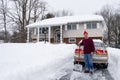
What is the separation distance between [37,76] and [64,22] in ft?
92.0

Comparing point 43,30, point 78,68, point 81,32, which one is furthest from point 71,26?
point 78,68

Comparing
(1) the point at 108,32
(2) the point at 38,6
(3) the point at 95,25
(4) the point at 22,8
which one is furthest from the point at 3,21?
(1) the point at 108,32

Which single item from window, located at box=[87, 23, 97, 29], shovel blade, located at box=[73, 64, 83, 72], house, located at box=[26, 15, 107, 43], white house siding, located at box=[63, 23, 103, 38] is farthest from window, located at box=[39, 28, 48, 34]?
shovel blade, located at box=[73, 64, 83, 72]

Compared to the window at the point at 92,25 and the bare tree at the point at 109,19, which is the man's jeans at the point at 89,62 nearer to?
the window at the point at 92,25

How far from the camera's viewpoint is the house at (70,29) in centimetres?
3472

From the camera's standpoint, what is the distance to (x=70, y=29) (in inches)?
1452

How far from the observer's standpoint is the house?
34.7m

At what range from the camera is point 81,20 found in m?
35.2

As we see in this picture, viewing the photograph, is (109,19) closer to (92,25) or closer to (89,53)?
(92,25)

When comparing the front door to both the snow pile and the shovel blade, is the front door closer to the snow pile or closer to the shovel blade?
the snow pile

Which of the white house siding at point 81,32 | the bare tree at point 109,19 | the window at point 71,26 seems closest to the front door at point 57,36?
the white house siding at point 81,32

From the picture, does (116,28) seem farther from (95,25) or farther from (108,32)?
(95,25)

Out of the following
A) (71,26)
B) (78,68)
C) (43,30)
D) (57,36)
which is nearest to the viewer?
(78,68)

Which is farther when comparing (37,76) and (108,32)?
(108,32)
